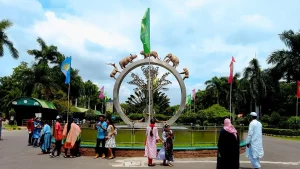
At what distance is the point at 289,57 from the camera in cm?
4278

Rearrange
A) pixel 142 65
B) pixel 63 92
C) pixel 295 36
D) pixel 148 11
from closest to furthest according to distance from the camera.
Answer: pixel 148 11 < pixel 142 65 < pixel 295 36 < pixel 63 92

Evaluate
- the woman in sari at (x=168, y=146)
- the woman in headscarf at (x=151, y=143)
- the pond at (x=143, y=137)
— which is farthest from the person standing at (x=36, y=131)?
the woman in sari at (x=168, y=146)

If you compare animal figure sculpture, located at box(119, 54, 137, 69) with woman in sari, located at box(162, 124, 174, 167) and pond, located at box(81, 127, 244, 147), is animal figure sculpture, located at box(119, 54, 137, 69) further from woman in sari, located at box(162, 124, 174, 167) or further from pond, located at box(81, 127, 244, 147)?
woman in sari, located at box(162, 124, 174, 167)

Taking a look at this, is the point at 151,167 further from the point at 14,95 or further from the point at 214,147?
the point at 14,95

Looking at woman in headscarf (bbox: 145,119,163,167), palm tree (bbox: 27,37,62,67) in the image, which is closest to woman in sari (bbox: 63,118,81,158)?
woman in headscarf (bbox: 145,119,163,167)

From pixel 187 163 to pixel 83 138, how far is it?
4954mm

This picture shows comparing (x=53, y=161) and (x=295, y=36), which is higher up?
(x=295, y=36)

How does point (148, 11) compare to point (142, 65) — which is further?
point (142, 65)

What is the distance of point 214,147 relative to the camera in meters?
14.9

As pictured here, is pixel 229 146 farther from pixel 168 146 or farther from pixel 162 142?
pixel 162 142

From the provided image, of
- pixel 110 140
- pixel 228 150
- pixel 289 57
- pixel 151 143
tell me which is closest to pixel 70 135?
pixel 110 140

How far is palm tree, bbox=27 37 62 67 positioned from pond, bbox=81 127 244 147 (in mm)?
38580

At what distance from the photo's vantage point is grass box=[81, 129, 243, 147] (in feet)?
48.4

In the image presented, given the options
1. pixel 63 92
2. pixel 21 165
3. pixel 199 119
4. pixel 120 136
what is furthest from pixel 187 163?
pixel 63 92
